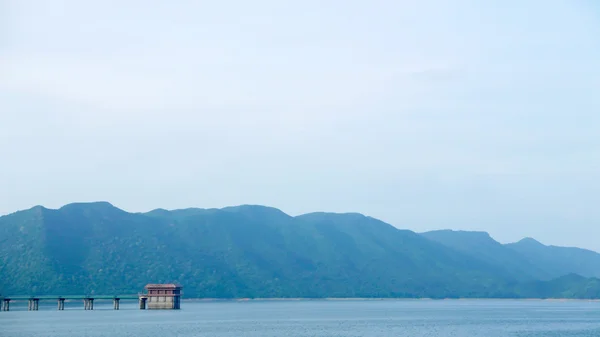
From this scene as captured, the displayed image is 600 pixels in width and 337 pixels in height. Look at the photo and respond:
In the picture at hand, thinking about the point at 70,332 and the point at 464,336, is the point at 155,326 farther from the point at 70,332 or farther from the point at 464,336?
the point at 464,336

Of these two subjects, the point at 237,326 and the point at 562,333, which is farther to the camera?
the point at 237,326

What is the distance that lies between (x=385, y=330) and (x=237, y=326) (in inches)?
1185

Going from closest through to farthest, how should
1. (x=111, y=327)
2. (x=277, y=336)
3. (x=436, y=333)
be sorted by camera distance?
(x=277, y=336) < (x=436, y=333) < (x=111, y=327)

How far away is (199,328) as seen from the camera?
145 m

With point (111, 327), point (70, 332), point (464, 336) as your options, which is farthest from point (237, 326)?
point (464, 336)

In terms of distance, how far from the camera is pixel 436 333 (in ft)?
449

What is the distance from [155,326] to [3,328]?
88.2ft

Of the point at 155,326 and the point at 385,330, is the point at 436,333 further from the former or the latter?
the point at 155,326

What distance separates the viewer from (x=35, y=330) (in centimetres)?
13950

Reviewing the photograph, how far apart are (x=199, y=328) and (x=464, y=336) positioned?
4791cm

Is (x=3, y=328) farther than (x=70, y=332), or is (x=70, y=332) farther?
(x=3, y=328)

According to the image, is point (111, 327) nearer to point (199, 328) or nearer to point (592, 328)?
point (199, 328)

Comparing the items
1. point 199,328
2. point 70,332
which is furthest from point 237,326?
point 70,332

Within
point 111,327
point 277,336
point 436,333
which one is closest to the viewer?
point 277,336
